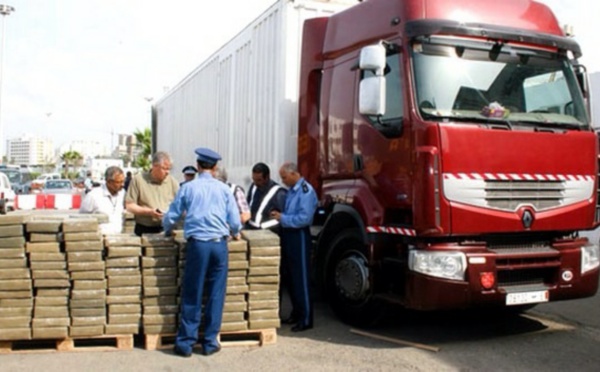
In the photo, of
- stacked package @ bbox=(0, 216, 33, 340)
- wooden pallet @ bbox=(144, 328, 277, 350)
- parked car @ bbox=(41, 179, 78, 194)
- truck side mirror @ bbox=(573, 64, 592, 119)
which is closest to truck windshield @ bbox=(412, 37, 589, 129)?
truck side mirror @ bbox=(573, 64, 592, 119)

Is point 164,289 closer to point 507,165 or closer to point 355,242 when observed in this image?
point 355,242

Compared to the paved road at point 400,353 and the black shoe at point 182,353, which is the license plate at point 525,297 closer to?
the paved road at point 400,353

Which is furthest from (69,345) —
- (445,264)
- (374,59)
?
(374,59)

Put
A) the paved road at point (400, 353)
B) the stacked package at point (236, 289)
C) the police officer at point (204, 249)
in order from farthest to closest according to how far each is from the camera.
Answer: the stacked package at point (236, 289), the police officer at point (204, 249), the paved road at point (400, 353)

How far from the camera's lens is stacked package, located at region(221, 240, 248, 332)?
5977mm

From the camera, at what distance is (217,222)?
5715mm

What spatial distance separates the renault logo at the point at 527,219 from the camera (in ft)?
18.9

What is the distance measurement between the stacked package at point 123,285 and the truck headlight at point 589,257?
4.35m

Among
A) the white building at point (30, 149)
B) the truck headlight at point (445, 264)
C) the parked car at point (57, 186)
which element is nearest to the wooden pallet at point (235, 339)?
the truck headlight at point (445, 264)

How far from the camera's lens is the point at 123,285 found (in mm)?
5809

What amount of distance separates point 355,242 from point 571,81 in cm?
275

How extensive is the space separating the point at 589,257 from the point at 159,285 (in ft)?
14.0

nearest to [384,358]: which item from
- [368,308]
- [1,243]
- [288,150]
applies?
[368,308]

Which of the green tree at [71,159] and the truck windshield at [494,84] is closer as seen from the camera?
the truck windshield at [494,84]
